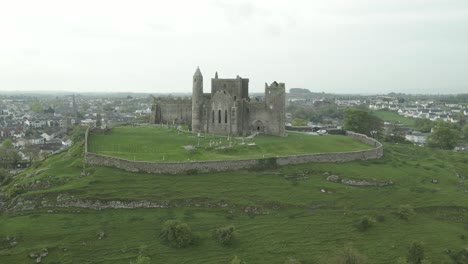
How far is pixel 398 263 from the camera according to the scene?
3494 cm

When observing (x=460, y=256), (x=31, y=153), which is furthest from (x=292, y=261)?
(x=31, y=153)

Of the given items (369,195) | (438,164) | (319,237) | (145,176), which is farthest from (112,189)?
(438,164)

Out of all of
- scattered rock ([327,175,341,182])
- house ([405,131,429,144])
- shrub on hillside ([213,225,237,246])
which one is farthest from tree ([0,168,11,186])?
house ([405,131,429,144])

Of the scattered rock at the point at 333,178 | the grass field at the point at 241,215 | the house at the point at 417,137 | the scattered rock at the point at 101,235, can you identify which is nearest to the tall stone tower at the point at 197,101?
the grass field at the point at 241,215

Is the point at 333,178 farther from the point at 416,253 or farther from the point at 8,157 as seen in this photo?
the point at 8,157

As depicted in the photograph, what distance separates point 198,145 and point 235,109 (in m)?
12.0

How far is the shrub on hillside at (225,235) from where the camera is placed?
128 ft

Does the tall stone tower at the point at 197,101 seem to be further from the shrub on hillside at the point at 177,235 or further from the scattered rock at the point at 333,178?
the shrub on hillside at the point at 177,235

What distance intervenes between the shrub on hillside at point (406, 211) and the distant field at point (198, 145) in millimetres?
16305

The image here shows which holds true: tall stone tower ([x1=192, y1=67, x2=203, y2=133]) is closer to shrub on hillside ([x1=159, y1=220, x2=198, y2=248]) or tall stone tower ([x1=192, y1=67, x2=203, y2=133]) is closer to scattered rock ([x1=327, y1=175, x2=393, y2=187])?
scattered rock ([x1=327, y1=175, x2=393, y2=187])

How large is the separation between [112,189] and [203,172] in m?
10.3

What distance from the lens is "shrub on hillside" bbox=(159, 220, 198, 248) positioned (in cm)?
3872

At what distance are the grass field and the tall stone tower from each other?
2033 cm

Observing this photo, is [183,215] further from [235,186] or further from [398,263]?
[398,263]
